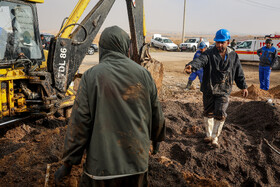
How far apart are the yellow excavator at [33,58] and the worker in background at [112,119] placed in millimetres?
2762

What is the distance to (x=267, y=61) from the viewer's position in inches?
365

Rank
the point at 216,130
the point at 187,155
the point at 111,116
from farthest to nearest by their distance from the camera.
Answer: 1. the point at 216,130
2. the point at 187,155
3. the point at 111,116

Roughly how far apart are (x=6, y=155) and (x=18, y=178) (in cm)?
106

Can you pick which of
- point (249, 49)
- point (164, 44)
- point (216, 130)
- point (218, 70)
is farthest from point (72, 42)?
point (164, 44)

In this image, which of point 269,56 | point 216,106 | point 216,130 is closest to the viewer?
point 216,106

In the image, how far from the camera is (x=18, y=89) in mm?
4312

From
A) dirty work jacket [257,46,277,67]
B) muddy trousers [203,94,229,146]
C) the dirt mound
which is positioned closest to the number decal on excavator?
the dirt mound

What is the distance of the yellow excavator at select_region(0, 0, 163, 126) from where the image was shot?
13.5 ft

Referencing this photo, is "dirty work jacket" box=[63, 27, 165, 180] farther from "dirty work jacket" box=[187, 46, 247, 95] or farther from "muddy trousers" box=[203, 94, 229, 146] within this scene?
"muddy trousers" box=[203, 94, 229, 146]

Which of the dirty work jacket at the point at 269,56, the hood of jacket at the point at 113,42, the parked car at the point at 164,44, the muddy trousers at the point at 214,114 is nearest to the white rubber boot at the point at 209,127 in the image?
the muddy trousers at the point at 214,114

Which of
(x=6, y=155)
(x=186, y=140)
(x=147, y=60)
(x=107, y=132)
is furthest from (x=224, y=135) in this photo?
(x=6, y=155)

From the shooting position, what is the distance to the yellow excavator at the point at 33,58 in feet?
13.5

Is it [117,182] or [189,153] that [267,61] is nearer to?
[189,153]

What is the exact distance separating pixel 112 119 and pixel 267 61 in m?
9.26
